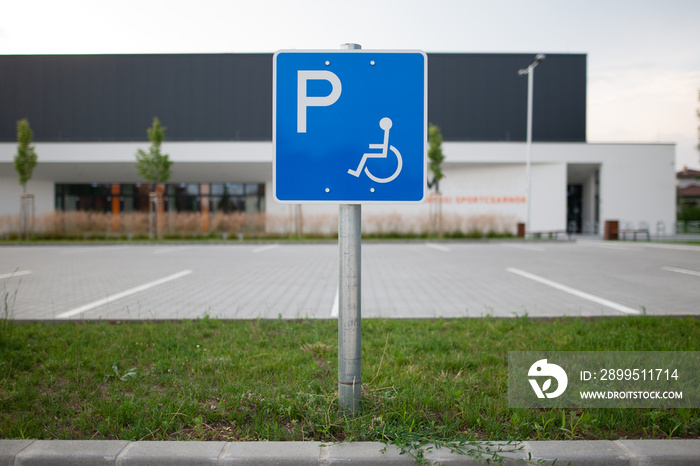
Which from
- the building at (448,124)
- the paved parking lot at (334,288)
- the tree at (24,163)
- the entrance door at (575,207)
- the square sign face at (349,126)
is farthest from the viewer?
the entrance door at (575,207)

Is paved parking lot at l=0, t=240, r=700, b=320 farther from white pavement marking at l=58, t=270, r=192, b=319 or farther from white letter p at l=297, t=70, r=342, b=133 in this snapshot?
white letter p at l=297, t=70, r=342, b=133

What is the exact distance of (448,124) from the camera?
3369 cm

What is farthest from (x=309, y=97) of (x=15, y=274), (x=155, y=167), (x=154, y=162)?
(x=155, y=167)

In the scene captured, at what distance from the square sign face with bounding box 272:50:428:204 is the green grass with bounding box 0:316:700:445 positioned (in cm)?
123

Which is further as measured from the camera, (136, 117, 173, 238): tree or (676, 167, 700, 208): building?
(676, 167, 700, 208): building

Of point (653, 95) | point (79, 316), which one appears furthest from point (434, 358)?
point (653, 95)

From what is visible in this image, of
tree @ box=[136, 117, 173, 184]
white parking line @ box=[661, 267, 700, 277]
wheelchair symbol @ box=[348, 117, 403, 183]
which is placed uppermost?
tree @ box=[136, 117, 173, 184]

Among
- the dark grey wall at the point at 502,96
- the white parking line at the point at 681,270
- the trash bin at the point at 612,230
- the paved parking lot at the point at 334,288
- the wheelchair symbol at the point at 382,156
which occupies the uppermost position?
the dark grey wall at the point at 502,96

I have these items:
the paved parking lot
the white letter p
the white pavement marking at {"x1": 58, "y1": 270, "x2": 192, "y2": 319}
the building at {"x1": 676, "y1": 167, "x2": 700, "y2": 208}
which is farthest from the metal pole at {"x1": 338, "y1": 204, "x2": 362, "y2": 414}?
the building at {"x1": 676, "y1": 167, "x2": 700, "y2": 208}

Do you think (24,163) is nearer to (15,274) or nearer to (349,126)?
(15,274)

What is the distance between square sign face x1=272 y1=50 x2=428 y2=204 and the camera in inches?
98.4

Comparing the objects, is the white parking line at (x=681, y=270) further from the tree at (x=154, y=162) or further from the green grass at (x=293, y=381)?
the tree at (x=154, y=162)

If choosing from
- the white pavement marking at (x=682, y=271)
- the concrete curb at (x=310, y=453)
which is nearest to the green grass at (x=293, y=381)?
the concrete curb at (x=310, y=453)

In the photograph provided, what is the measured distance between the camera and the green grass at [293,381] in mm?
2574
